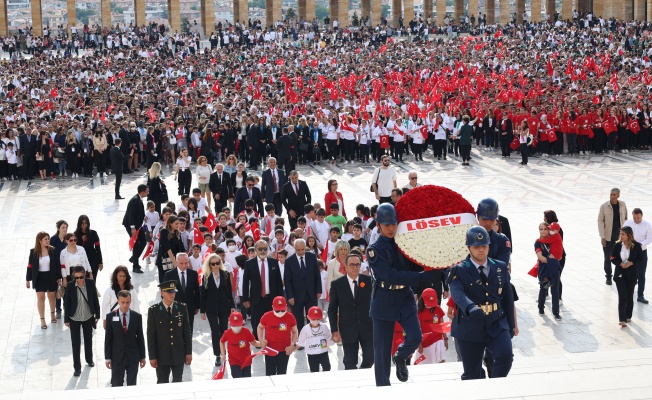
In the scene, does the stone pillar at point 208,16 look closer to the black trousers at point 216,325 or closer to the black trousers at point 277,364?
the black trousers at point 216,325

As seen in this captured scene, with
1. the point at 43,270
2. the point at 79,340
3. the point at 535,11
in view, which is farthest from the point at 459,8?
the point at 79,340

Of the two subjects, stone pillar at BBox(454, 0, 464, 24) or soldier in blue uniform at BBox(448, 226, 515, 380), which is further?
stone pillar at BBox(454, 0, 464, 24)

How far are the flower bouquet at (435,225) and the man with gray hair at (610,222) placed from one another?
8984 millimetres

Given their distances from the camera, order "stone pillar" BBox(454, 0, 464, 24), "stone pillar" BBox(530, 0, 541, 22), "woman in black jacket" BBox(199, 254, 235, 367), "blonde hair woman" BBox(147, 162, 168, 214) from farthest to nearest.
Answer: "stone pillar" BBox(454, 0, 464, 24) < "stone pillar" BBox(530, 0, 541, 22) < "blonde hair woman" BBox(147, 162, 168, 214) < "woman in black jacket" BBox(199, 254, 235, 367)

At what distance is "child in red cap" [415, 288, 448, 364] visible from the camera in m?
11.2

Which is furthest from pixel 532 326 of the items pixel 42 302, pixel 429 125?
pixel 429 125

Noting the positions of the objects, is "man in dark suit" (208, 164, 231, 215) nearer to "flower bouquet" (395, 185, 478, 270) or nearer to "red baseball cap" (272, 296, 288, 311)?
"red baseball cap" (272, 296, 288, 311)

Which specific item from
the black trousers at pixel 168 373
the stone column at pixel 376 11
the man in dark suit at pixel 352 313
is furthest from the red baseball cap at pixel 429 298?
the stone column at pixel 376 11

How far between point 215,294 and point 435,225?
5.63 m

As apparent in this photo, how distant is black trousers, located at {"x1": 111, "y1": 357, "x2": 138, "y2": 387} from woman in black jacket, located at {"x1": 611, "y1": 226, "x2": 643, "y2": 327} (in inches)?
241

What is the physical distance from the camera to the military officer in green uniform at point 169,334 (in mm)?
11172

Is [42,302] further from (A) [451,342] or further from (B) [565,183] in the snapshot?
(B) [565,183]

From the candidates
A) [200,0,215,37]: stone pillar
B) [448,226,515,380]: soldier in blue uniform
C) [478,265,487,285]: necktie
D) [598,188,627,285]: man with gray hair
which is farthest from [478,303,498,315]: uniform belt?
[200,0,215,37]: stone pillar

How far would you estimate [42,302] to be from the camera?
14375 millimetres
